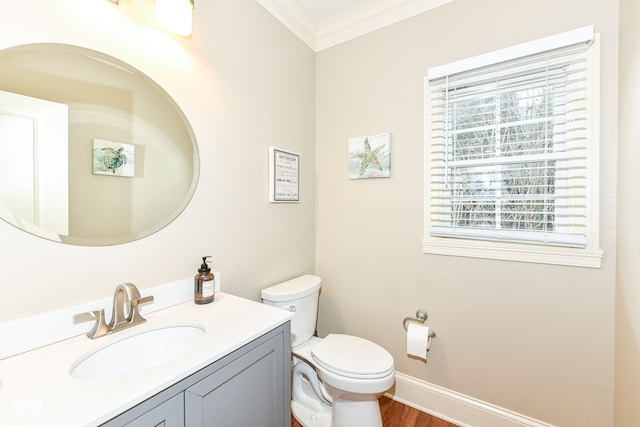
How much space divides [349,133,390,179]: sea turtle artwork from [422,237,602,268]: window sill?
1.81ft

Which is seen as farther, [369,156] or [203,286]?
[369,156]

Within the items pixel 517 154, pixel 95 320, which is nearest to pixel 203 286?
pixel 95 320

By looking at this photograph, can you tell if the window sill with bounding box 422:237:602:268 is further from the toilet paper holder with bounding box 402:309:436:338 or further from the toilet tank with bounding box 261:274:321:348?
the toilet tank with bounding box 261:274:321:348

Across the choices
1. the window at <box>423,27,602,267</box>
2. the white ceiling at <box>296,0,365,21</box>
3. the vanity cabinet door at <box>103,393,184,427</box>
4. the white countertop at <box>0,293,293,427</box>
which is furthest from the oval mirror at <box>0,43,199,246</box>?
the window at <box>423,27,602,267</box>

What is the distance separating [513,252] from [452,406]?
3.30ft

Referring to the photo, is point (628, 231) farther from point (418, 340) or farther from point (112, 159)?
point (112, 159)

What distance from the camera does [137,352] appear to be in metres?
0.99

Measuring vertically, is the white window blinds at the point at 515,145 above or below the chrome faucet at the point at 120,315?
above

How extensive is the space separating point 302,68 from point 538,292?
6.67 ft

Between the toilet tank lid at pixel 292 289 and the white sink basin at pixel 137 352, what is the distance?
56 centimetres

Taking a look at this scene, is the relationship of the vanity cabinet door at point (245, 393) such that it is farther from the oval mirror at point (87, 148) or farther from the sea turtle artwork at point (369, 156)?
the sea turtle artwork at point (369, 156)

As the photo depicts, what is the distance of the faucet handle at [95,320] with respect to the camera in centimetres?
93

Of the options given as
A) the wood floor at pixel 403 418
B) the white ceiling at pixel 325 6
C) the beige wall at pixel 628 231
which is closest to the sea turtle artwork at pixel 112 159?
the white ceiling at pixel 325 6

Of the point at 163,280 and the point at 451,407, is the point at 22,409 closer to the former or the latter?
the point at 163,280
